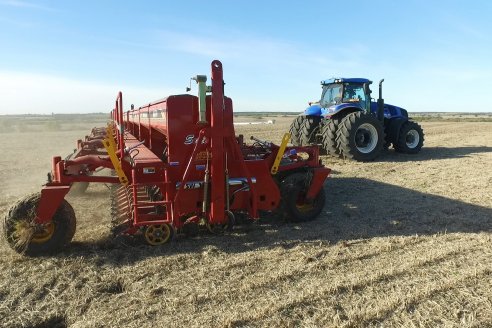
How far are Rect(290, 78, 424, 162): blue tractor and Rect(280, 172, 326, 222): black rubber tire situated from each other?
514 centimetres

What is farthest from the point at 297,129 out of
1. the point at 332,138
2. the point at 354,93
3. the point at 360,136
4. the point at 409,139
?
the point at 409,139

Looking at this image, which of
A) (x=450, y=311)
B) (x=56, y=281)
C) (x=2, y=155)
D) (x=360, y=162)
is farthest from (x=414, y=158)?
(x=2, y=155)

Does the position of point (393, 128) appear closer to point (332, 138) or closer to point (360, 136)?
point (360, 136)

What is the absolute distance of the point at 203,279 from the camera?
361 centimetres

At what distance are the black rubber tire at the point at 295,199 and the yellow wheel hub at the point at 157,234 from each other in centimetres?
157

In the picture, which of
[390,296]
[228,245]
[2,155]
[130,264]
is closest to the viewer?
[390,296]

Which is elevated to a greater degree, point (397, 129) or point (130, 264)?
point (397, 129)

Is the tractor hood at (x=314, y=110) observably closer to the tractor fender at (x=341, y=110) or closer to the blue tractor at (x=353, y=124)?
the blue tractor at (x=353, y=124)

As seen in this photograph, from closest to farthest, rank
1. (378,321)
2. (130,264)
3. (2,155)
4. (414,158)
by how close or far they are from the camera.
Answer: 1. (378,321)
2. (130,264)
3. (414,158)
4. (2,155)

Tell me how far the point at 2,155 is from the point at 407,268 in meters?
14.0

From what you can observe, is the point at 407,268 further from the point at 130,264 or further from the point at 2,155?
Answer: the point at 2,155

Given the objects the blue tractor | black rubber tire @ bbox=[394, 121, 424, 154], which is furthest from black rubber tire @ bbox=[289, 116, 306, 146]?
black rubber tire @ bbox=[394, 121, 424, 154]

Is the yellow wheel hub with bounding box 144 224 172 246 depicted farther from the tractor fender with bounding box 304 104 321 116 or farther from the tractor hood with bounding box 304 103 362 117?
the tractor fender with bounding box 304 104 321 116

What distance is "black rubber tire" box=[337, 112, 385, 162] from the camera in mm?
10164
